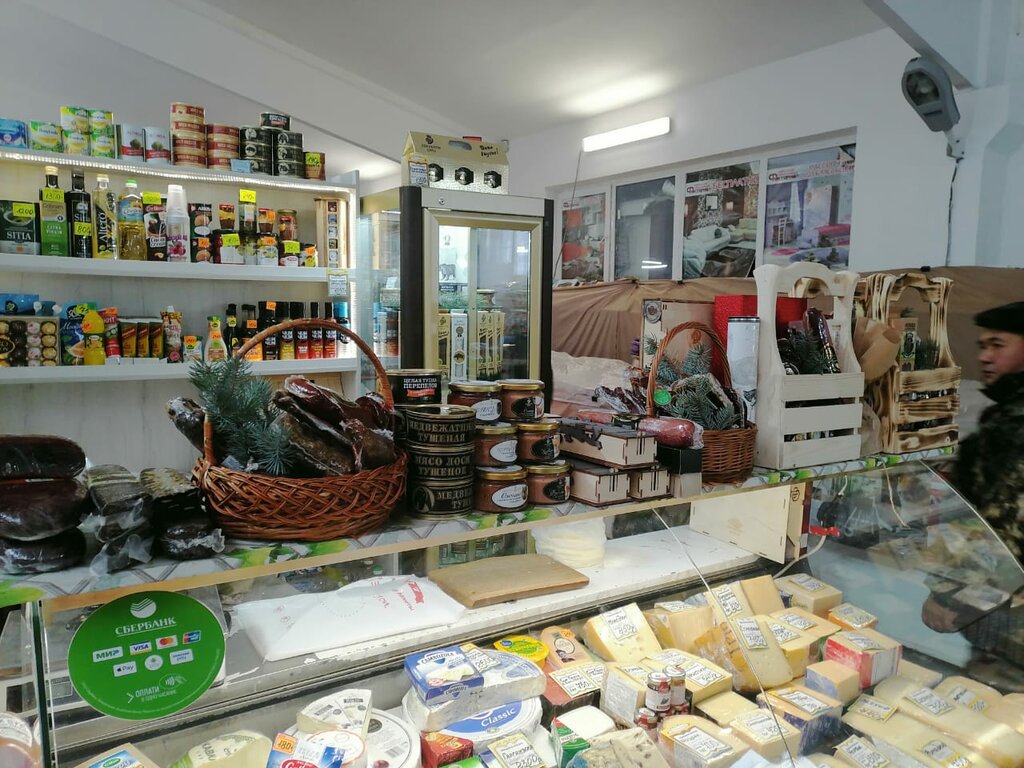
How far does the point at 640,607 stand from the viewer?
196 cm

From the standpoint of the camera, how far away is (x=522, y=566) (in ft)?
6.33

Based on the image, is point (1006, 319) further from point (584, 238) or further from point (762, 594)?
point (584, 238)

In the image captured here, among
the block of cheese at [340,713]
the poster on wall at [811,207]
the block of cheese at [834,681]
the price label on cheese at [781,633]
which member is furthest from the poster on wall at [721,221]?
the block of cheese at [340,713]

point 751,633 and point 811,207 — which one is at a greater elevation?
point 811,207

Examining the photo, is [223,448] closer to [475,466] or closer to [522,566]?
[475,466]

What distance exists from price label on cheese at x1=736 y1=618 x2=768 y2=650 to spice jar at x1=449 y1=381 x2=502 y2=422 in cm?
97

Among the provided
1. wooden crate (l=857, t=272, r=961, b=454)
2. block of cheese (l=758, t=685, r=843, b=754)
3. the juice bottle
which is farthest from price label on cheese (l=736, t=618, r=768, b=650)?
the juice bottle

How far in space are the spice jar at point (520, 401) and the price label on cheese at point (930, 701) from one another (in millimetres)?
1237

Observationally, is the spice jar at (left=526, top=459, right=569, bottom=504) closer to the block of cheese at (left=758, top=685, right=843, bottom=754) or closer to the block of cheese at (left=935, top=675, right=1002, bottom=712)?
the block of cheese at (left=758, top=685, right=843, bottom=754)

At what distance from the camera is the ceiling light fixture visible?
20.7 ft

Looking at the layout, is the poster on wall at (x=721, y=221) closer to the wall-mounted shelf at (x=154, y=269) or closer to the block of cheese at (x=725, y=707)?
the wall-mounted shelf at (x=154, y=269)

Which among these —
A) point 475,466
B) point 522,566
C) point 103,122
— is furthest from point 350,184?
point 475,466

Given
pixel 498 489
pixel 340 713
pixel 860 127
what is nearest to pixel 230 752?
pixel 340 713

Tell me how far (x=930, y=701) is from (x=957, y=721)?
0.23 feet
